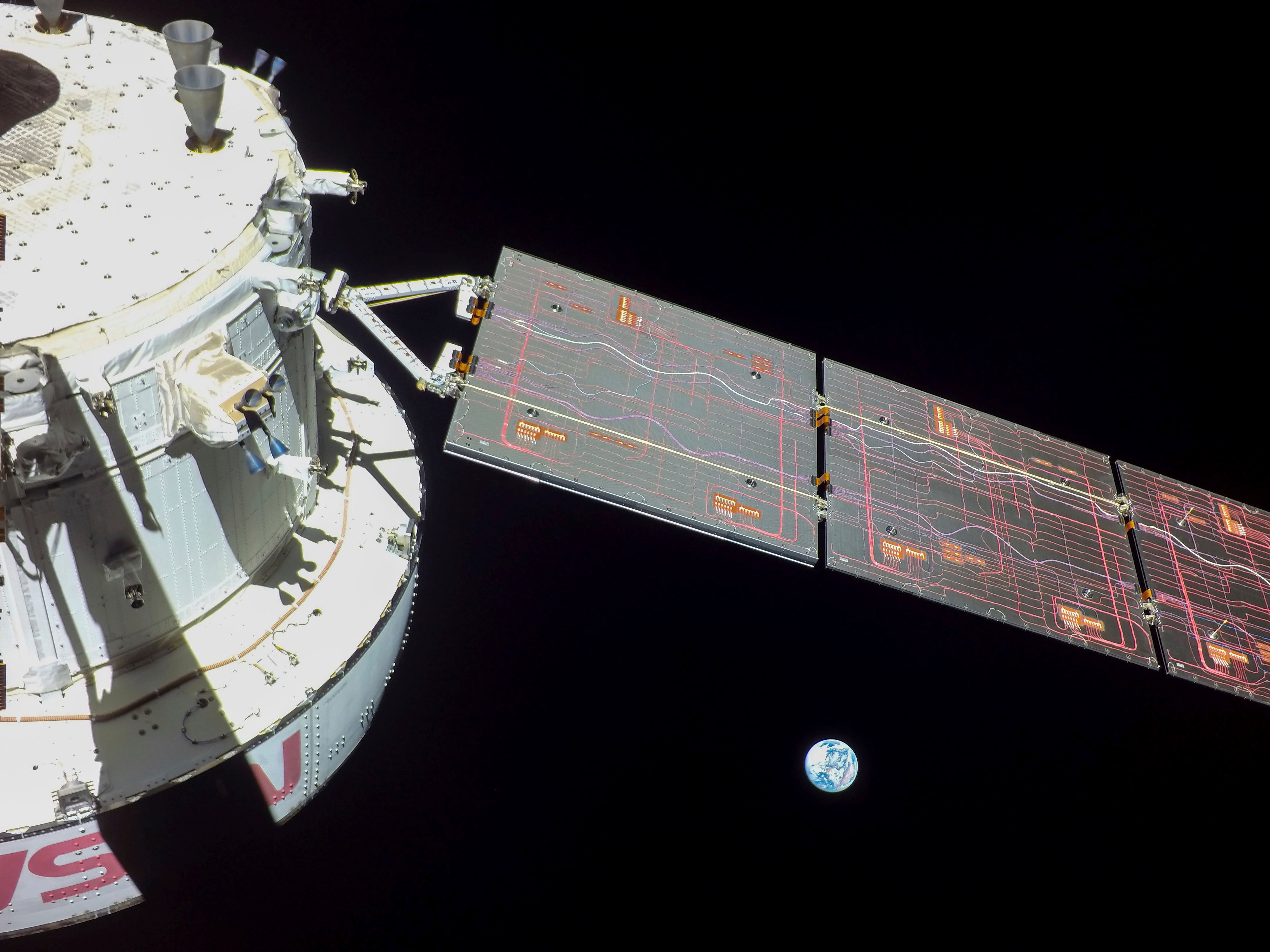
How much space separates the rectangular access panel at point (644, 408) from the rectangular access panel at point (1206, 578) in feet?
15.1

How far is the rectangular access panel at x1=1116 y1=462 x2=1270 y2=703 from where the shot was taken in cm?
1327

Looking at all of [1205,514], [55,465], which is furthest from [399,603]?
[1205,514]

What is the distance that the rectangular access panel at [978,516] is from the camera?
41.3 feet

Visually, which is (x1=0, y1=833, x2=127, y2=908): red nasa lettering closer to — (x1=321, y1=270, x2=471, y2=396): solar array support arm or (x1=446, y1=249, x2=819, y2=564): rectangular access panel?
(x1=446, y1=249, x2=819, y2=564): rectangular access panel

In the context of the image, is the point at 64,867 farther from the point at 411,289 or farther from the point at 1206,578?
the point at 1206,578

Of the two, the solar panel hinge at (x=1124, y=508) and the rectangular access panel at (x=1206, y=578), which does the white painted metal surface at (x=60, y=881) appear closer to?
the rectangular access panel at (x=1206, y=578)

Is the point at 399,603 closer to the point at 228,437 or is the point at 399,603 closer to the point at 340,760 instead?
the point at 340,760

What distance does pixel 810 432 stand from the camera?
13.4m

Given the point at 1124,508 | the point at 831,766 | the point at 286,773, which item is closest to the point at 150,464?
the point at 286,773

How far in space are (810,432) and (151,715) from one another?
7724 millimetres

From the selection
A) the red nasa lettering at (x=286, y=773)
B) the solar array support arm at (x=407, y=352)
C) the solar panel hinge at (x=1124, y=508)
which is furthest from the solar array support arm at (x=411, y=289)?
the solar panel hinge at (x=1124, y=508)

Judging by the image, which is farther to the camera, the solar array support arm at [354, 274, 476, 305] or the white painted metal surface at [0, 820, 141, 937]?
the solar array support arm at [354, 274, 476, 305]

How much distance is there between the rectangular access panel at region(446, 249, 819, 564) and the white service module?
6.98 ft

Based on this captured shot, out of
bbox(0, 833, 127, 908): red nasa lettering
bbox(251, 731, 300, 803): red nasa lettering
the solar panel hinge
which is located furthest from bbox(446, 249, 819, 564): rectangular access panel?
bbox(0, 833, 127, 908): red nasa lettering
